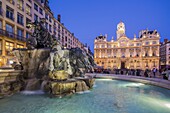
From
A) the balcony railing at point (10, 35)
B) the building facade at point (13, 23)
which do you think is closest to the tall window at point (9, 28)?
the building facade at point (13, 23)

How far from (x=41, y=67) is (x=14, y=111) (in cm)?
560

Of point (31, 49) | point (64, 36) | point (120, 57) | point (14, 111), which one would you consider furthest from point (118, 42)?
point (14, 111)

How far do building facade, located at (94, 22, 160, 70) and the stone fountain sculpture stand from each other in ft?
173

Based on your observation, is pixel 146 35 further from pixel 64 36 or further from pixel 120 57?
pixel 64 36

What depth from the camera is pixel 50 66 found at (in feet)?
31.3

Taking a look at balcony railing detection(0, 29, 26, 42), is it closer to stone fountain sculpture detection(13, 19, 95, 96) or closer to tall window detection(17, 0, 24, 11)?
tall window detection(17, 0, 24, 11)

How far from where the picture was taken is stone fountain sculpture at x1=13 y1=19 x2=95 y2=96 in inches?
338

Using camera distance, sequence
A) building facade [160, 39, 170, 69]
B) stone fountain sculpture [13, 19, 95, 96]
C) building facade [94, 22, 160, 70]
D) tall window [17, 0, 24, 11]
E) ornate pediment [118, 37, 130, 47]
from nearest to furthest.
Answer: stone fountain sculpture [13, 19, 95, 96] < tall window [17, 0, 24, 11] < building facade [160, 39, 170, 69] < building facade [94, 22, 160, 70] < ornate pediment [118, 37, 130, 47]

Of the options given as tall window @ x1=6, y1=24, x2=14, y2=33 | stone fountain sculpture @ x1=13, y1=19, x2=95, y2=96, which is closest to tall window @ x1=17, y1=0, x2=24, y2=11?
tall window @ x1=6, y1=24, x2=14, y2=33

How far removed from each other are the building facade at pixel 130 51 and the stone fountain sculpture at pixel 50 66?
5269cm

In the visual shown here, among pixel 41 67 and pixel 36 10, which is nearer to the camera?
pixel 41 67

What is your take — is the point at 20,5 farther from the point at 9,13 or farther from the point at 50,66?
the point at 50,66

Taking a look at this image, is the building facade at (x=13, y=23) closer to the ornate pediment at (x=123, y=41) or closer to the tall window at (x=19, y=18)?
the tall window at (x=19, y=18)

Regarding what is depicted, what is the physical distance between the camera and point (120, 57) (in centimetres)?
6222
